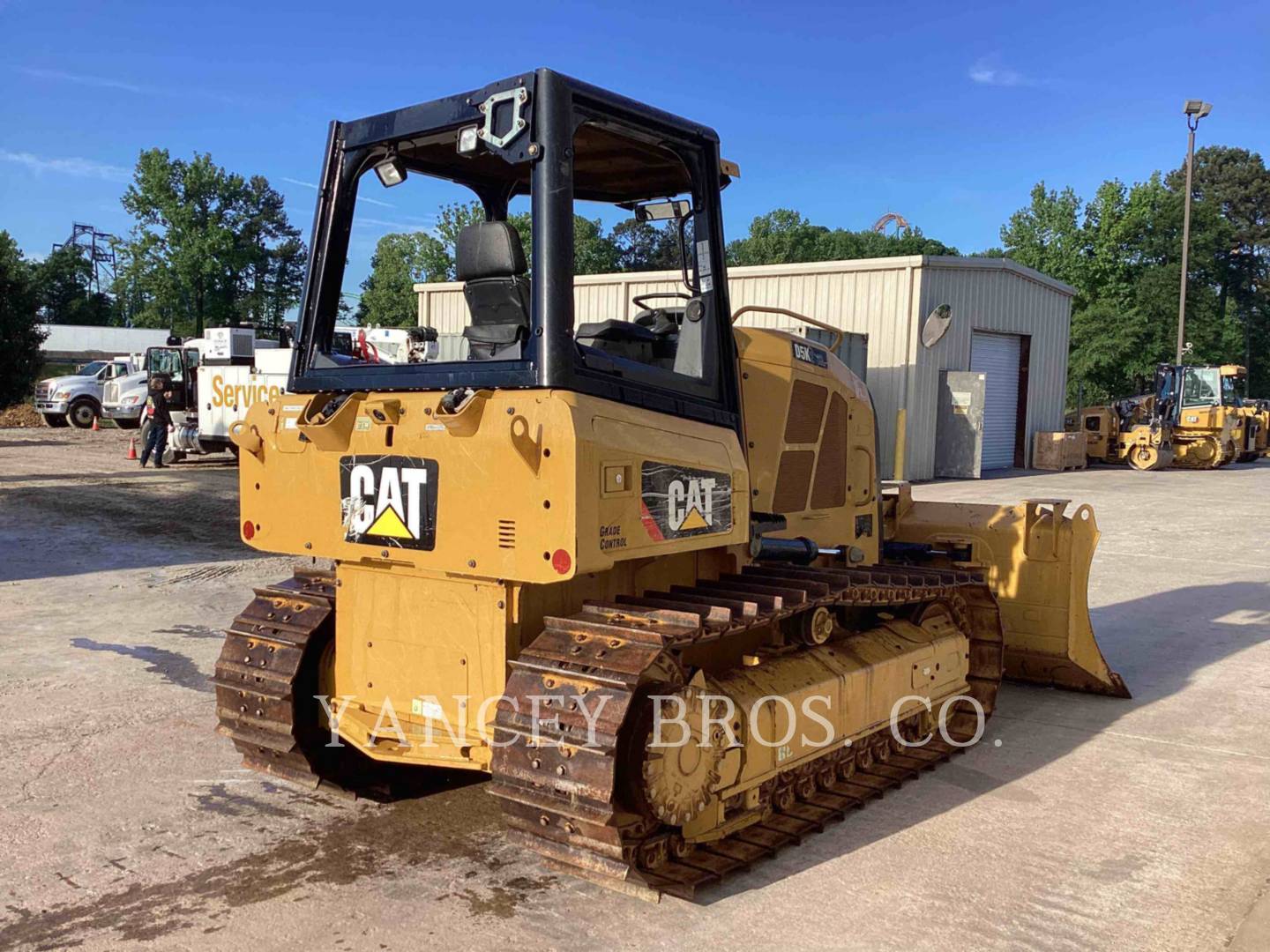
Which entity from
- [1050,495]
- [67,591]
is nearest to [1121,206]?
[1050,495]

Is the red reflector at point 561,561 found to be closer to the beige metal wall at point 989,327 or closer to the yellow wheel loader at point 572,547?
the yellow wheel loader at point 572,547

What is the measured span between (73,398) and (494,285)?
3483cm

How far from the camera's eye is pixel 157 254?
186 feet

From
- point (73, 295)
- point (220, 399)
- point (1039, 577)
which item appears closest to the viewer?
point (1039, 577)

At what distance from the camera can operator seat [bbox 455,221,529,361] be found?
4.25 m

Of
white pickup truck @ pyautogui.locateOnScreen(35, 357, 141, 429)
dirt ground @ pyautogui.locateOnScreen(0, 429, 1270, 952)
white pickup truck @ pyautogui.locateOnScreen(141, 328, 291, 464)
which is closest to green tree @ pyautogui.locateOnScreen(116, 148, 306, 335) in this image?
white pickup truck @ pyautogui.locateOnScreen(35, 357, 141, 429)

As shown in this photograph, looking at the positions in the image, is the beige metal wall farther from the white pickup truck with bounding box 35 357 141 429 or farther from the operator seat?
the white pickup truck with bounding box 35 357 141 429

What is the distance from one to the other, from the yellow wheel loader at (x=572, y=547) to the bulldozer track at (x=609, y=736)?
0.04 feet

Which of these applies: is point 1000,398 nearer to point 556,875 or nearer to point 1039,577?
point 1039,577

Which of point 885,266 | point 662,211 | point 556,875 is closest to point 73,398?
point 885,266

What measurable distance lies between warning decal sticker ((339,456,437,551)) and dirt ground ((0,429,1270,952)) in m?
1.36

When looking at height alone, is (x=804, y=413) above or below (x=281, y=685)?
above

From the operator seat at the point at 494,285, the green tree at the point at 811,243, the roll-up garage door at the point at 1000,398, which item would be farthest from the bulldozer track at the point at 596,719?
the green tree at the point at 811,243

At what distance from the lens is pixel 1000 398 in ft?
91.9
